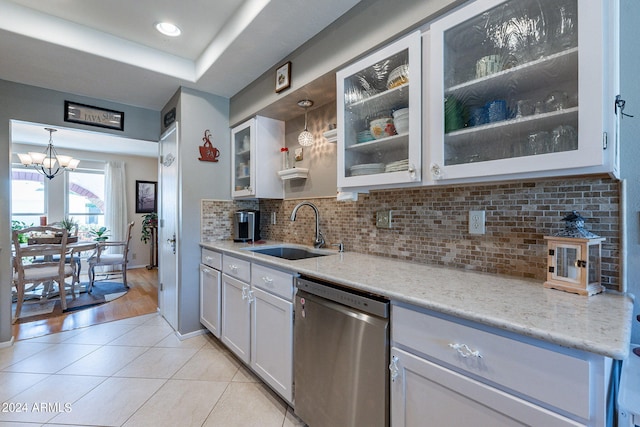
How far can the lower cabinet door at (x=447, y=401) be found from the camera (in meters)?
0.77

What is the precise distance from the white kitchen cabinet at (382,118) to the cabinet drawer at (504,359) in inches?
25.3

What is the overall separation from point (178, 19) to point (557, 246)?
249 cm

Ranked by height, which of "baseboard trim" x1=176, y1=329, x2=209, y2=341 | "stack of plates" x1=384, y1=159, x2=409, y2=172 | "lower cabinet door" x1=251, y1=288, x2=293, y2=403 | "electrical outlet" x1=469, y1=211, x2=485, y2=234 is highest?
"stack of plates" x1=384, y1=159, x2=409, y2=172

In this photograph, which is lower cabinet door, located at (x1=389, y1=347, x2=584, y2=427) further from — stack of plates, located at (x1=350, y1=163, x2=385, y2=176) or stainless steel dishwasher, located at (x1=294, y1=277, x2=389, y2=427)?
stack of plates, located at (x1=350, y1=163, x2=385, y2=176)

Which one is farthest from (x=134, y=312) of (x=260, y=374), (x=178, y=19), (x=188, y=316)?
(x=178, y=19)

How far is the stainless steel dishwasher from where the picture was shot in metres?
1.13

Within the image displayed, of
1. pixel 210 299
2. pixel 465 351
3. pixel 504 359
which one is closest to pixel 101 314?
pixel 210 299

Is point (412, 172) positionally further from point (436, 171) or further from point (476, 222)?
point (476, 222)

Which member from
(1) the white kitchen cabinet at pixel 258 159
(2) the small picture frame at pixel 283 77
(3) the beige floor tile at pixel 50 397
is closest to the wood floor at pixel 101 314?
(3) the beige floor tile at pixel 50 397

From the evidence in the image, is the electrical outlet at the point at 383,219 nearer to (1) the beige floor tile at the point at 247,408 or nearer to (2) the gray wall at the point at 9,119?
(1) the beige floor tile at the point at 247,408

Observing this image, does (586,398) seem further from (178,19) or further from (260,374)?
(178,19)

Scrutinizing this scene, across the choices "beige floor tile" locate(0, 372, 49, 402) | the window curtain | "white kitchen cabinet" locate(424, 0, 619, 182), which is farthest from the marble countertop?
the window curtain

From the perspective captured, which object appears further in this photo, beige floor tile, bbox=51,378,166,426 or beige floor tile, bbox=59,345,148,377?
beige floor tile, bbox=59,345,148,377

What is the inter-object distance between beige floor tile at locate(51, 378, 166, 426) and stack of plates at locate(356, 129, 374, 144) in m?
2.06
